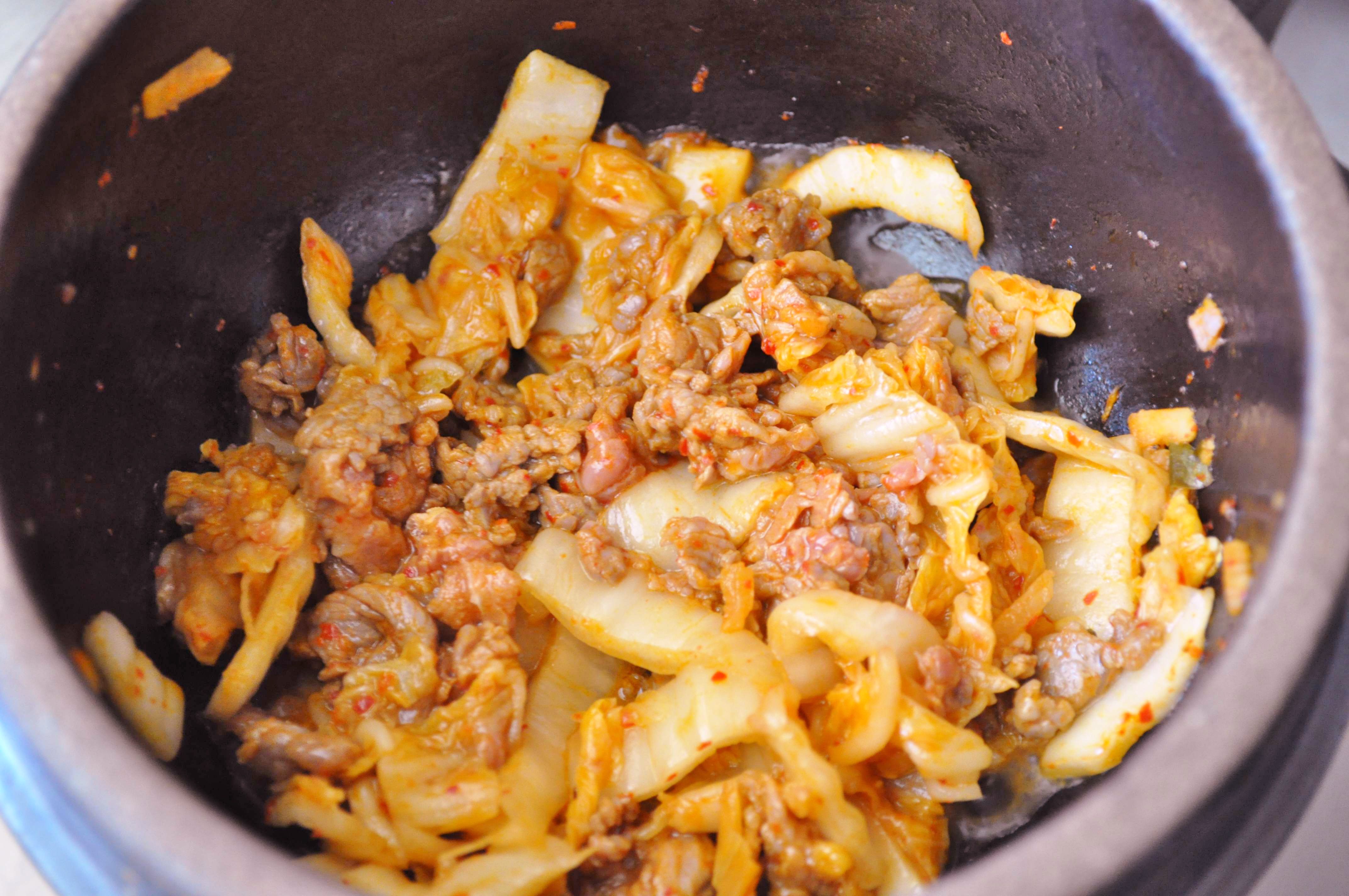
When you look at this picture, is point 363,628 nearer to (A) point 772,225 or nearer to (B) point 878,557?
(B) point 878,557

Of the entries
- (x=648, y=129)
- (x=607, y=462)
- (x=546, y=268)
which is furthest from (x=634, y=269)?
(x=607, y=462)

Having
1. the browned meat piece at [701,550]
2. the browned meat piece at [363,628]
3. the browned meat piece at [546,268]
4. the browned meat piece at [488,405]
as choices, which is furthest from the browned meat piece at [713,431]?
the browned meat piece at [363,628]

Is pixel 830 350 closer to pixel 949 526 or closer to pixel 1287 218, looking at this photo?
pixel 949 526

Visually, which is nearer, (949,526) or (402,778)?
(402,778)

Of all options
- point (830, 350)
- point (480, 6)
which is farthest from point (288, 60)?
point (830, 350)

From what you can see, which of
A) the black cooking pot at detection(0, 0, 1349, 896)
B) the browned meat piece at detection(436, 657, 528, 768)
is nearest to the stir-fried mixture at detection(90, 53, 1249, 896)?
the browned meat piece at detection(436, 657, 528, 768)

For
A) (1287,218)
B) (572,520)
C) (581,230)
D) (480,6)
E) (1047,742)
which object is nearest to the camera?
(1287,218)

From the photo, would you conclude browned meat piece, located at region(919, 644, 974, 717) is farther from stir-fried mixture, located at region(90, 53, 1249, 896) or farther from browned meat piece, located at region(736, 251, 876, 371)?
browned meat piece, located at region(736, 251, 876, 371)
